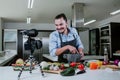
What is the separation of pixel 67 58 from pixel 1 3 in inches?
171

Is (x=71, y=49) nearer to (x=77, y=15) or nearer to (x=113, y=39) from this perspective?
(x=77, y=15)

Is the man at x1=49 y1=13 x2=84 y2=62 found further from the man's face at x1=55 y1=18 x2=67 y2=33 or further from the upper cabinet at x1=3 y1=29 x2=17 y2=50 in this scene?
the upper cabinet at x1=3 y1=29 x2=17 y2=50

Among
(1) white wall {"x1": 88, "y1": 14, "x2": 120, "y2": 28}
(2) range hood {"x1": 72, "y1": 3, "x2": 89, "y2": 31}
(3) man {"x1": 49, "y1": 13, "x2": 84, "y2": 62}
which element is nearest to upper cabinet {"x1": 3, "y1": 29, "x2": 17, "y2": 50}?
(1) white wall {"x1": 88, "y1": 14, "x2": 120, "y2": 28}

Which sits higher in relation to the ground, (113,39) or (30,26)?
(30,26)

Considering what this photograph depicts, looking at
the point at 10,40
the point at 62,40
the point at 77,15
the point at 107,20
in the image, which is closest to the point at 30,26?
the point at 10,40

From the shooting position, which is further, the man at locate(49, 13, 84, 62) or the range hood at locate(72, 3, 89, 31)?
the range hood at locate(72, 3, 89, 31)

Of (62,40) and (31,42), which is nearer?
(31,42)

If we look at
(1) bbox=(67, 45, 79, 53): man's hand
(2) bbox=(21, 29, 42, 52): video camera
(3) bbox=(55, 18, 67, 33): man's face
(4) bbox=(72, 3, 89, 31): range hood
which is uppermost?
(4) bbox=(72, 3, 89, 31): range hood

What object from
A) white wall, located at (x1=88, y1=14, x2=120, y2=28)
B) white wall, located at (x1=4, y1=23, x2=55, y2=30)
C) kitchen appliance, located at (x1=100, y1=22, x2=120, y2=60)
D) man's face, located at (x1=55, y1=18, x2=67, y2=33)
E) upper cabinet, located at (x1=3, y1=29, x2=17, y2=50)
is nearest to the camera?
man's face, located at (x1=55, y1=18, x2=67, y2=33)

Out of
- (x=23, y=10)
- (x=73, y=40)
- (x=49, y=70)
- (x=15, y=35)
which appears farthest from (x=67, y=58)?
(x=15, y=35)

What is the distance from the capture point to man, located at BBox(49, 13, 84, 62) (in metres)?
1.93

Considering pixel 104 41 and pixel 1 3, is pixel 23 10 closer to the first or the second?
pixel 1 3

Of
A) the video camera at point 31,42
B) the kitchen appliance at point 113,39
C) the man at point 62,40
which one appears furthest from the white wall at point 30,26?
the video camera at point 31,42

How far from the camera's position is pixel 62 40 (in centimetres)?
195
